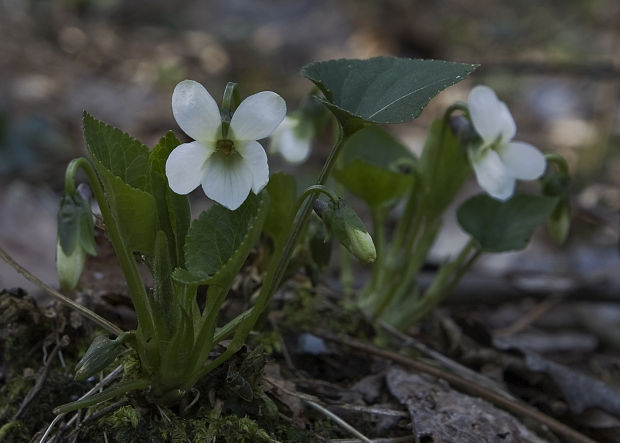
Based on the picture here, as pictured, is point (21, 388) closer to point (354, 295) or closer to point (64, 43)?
point (354, 295)

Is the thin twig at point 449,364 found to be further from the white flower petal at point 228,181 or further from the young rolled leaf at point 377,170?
the white flower petal at point 228,181

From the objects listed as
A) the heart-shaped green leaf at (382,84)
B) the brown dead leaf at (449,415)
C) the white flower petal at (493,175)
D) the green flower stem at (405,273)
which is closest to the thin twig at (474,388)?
the brown dead leaf at (449,415)

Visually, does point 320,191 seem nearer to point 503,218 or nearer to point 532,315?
point 503,218

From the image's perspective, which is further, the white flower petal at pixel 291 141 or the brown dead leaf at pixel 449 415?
the white flower petal at pixel 291 141

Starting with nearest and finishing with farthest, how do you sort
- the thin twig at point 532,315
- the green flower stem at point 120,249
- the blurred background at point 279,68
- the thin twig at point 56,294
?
the green flower stem at point 120,249
the thin twig at point 56,294
the thin twig at point 532,315
the blurred background at point 279,68

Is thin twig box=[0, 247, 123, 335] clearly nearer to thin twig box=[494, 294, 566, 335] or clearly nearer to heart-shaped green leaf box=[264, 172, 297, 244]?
heart-shaped green leaf box=[264, 172, 297, 244]

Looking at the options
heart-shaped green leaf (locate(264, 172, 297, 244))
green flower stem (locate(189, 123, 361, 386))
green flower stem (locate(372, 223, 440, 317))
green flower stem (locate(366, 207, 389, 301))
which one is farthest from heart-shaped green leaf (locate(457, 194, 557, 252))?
green flower stem (locate(189, 123, 361, 386))

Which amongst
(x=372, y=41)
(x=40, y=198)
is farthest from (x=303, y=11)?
(x=40, y=198)
